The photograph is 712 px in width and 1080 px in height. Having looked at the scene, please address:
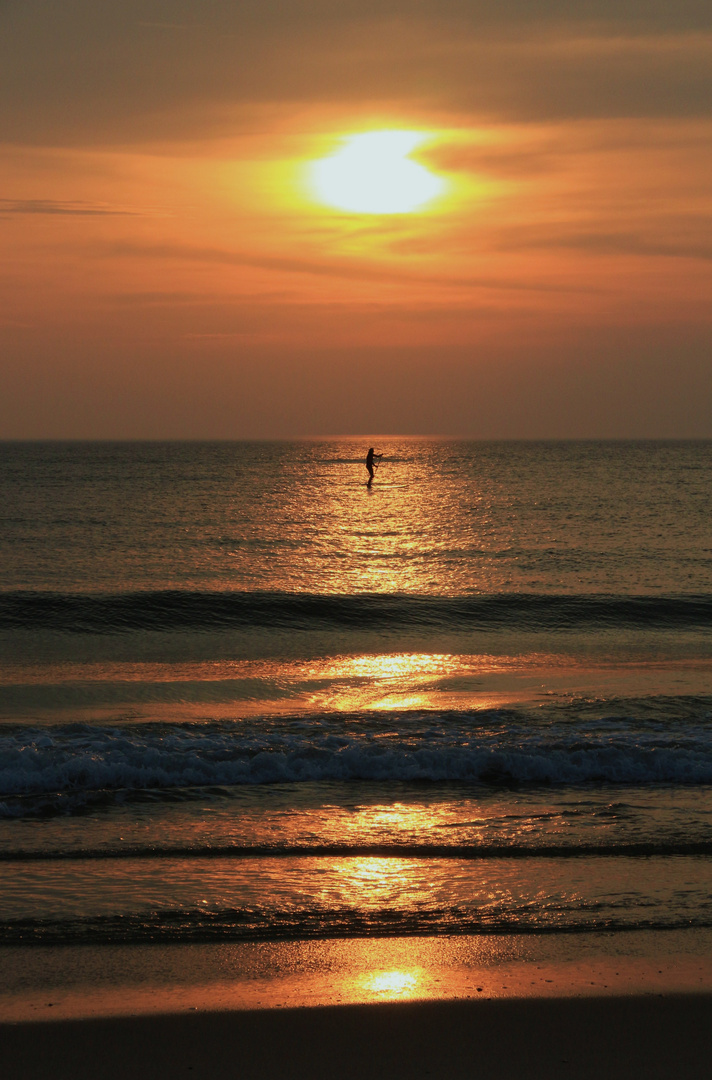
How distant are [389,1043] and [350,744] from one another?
17.7ft

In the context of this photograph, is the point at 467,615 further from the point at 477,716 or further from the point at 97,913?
the point at 97,913

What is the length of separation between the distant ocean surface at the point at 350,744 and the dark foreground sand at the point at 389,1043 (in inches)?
35.6

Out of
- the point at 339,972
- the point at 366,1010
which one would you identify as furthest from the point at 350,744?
the point at 366,1010

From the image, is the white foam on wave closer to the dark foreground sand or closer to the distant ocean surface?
the distant ocean surface

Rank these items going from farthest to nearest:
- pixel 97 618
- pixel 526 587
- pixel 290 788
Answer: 1. pixel 526 587
2. pixel 97 618
3. pixel 290 788

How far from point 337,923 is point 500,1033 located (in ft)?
4.81

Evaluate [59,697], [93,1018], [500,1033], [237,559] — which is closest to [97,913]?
[93,1018]

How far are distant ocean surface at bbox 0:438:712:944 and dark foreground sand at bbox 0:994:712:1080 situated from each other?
0.90m

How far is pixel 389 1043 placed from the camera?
4.61 meters

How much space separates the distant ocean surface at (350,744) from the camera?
6.24 metres

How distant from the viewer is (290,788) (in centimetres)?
898

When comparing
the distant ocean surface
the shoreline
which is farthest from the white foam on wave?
the shoreline

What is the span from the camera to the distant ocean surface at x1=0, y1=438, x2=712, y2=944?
20.5ft

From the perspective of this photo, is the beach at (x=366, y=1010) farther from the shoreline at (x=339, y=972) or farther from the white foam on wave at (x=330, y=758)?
the white foam on wave at (x=330, y=758)
